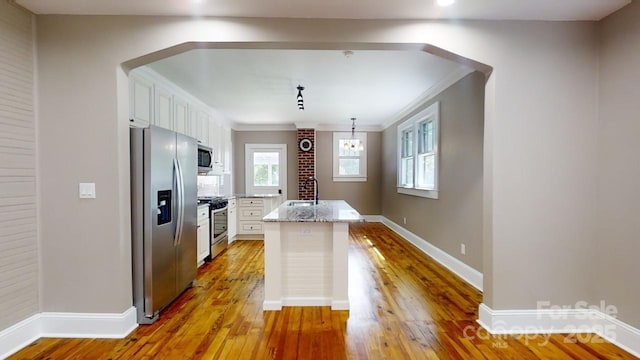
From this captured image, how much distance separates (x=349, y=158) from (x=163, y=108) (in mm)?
4716

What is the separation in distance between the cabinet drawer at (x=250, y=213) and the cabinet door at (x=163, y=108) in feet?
7.43

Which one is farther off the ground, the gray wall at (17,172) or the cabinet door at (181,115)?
the cabinet door at (181,115)

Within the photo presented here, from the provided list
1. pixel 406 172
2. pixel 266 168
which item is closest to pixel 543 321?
pixel 406 172

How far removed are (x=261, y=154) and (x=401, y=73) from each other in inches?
178

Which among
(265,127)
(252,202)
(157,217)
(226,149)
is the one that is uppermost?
(265,127)

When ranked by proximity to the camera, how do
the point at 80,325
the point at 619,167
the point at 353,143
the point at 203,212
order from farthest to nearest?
1. the point at 353,143
2. the point at 203,212
3. the point at 80,325
4. the point at 619,167

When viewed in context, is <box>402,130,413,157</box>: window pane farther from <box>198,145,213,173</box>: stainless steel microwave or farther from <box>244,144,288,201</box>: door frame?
<box>198,145,213,173</box>: stainless steel microwave

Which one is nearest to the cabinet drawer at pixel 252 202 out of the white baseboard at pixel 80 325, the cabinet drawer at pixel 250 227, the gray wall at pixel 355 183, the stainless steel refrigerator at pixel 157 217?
the cabinet drawer at pixel 250 227

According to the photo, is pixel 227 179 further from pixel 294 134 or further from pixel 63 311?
pixel 63 311

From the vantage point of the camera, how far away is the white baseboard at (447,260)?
3.26 meters

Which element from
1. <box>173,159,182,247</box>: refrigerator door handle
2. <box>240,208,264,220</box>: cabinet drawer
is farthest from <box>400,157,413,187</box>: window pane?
<box>173,159,182,247</box>: refrigerator door handle

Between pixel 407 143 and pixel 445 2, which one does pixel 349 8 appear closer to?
pixel 445 2

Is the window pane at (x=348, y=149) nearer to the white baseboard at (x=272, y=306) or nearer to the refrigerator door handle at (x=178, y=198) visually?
the refrigerator door handle at (x=178, y=198)

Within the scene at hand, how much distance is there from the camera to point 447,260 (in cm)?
391
